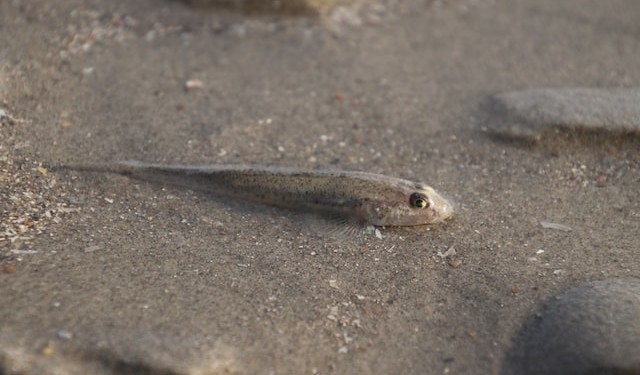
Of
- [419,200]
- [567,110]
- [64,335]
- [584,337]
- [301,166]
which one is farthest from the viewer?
[567,110]

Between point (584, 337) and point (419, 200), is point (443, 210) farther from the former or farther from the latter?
point (584, 337)

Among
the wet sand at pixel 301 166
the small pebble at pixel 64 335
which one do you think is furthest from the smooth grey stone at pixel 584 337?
the small pebble at pixel 64 335

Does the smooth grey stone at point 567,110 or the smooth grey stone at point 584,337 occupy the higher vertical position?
the smooth grey stone at point 567,110

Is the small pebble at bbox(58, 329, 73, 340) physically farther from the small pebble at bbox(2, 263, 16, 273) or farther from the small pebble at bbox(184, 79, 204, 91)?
the small pebble at bbox(184, 79, 204, 91)

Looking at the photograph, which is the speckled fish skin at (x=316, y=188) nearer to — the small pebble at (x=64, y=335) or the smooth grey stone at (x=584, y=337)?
the smooth grey stone at (x=584, y=337)

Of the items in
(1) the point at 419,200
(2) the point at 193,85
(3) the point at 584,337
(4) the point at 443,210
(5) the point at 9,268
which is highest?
(2) the point at 193,85

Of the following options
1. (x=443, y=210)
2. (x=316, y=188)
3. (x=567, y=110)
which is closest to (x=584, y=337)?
(x=443, y=210)

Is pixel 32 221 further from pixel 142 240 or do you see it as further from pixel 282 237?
pixel 282 237

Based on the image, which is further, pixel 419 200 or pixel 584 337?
pixel 419 200
